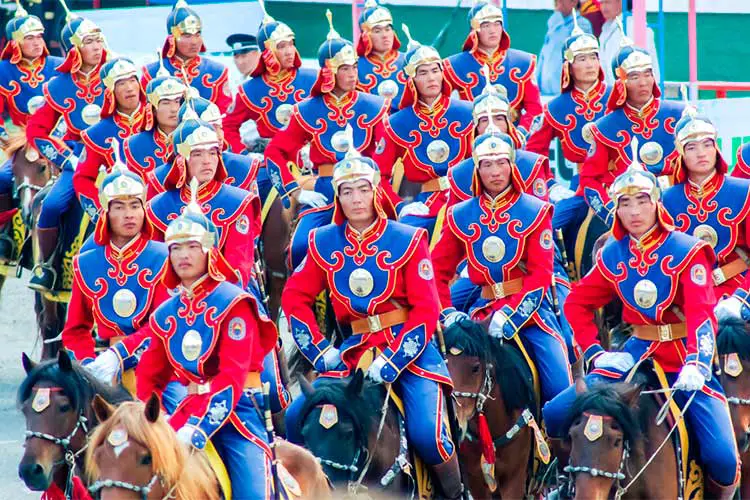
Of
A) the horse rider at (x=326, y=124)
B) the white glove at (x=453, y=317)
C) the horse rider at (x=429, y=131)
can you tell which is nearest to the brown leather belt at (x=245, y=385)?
the white glove at (x=453, y=317)

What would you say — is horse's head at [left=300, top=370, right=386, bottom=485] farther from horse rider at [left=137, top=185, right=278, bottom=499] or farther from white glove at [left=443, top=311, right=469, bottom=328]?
white glove at [left=443, top=311, right=469, bottom=328]

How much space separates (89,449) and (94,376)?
1.50 metres

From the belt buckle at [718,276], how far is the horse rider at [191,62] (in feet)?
18.1

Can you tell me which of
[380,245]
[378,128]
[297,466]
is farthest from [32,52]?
[297,466]

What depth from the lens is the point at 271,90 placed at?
15336 millimetres

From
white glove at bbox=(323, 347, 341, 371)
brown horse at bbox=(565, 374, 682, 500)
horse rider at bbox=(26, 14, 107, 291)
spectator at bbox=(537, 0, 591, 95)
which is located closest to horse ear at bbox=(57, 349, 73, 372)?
white glove at bbox=(323, 347, 341, 371)

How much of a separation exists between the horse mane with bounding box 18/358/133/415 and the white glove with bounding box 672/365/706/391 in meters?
2.55

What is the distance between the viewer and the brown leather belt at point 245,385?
343 inches

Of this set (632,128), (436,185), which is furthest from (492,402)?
(632,128)

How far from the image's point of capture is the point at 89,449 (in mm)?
7891

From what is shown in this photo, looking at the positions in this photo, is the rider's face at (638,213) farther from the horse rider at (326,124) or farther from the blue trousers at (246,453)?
the horse rider at (326,124)

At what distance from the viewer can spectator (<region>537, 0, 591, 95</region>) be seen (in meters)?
17.0

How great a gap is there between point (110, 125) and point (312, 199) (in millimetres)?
1537

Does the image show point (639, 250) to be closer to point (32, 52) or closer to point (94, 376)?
point (94, 376)
